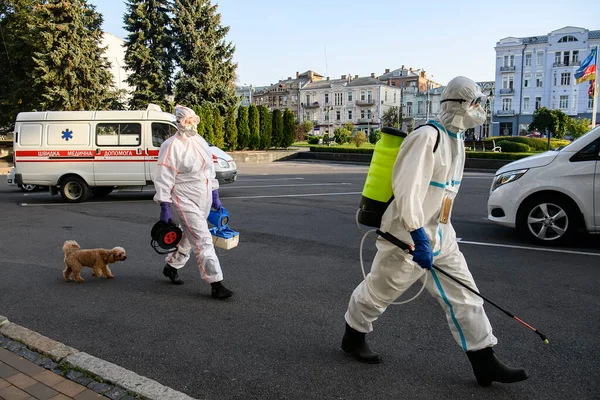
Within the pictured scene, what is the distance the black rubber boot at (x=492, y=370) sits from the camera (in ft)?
10.4

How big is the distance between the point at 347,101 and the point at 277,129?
64868 mm

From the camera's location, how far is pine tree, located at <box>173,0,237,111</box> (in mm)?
38375

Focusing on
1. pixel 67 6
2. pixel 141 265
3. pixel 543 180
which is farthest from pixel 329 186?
pixel 67 6

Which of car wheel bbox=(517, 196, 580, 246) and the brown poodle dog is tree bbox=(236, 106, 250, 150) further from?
the brown poodle dog

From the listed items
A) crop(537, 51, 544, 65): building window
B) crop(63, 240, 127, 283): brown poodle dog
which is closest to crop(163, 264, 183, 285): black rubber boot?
crop(63, 240, 127, 283): brown poodle dog

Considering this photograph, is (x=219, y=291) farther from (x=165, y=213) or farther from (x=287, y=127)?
(x=287, y=127)

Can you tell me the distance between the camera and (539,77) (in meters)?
71.6

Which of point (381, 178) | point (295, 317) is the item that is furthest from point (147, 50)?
point (381, 178)

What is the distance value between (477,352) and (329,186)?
12870 millimetres

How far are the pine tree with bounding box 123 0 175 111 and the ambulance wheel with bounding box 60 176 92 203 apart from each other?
26811mm

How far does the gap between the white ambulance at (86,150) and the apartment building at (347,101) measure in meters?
85.7

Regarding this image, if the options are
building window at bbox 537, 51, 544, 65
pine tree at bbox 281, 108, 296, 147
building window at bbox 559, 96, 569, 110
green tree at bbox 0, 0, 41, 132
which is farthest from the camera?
building window at bbox 537, 51, 544, 65

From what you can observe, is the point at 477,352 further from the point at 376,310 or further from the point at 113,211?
the point at 113,211

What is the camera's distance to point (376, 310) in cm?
344
